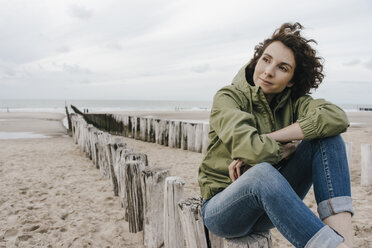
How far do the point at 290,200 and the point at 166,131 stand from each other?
672cm

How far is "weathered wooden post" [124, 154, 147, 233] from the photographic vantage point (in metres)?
2.60

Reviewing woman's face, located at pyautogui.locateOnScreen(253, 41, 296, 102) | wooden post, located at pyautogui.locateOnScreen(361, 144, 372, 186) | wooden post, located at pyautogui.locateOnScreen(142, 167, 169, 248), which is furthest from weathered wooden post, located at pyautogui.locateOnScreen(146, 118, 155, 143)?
woman's face, located at pyautogui.locateOnScreen(253, 41, 296, 102)

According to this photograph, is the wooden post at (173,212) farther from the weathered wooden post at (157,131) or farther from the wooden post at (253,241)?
the weathered wooden post at (157,131)

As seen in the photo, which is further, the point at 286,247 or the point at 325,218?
the point at 286,247

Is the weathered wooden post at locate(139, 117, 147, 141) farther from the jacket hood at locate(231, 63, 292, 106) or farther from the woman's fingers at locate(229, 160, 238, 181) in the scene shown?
the woman's fingers at locate(229, 160, 238, 181)

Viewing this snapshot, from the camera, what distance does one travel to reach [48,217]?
3215 millimetres

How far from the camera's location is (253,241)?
62.5 inches

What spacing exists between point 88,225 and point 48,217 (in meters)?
0.56

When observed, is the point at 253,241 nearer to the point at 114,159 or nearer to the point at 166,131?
the point at 114,159

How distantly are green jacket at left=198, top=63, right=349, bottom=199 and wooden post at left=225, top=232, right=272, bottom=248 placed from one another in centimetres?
33

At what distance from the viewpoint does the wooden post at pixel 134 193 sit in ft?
8.54

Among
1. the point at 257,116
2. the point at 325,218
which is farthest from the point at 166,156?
the point at 325,218

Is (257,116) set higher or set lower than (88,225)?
higher

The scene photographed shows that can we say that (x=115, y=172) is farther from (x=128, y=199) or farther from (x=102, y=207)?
(x=128, y=199)
